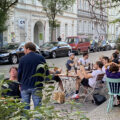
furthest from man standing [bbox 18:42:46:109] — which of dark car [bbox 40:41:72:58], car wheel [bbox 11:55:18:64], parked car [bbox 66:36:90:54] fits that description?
parked car [bbox 66:36:90:54]

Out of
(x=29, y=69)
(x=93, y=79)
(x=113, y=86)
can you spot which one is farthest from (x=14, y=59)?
(x=29, y=69)

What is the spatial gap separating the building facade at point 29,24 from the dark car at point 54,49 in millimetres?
3480

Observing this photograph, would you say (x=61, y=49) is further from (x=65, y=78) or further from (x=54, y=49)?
Answer: (x=65, y=78)

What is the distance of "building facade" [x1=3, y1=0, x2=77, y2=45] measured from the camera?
3055 centimetres

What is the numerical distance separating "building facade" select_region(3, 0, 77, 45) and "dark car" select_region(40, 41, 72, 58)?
137 inches

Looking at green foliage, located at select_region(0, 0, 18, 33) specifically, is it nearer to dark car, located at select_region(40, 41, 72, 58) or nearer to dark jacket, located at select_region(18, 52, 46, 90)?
dark car, located at select_region(40, 41, 72, 58)

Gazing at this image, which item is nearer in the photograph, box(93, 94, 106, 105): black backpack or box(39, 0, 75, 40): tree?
box(93, 94, 106, 105): black backpack

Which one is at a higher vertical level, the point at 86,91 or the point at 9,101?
the point at 9,101

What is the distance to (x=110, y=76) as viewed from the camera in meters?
6.84

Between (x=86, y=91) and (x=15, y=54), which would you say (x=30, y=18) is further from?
(x=86, y=91)

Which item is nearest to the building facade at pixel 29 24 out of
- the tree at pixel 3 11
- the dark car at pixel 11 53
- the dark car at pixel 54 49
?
the dark car at pixel 54 49

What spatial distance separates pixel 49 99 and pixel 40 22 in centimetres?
3462

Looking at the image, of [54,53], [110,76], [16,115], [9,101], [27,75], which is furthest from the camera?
[54,53]

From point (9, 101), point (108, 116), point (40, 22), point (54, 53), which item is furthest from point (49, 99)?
point (40, 22)
